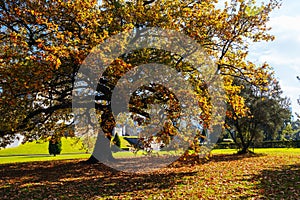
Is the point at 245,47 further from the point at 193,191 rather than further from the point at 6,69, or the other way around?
the point at 6,69

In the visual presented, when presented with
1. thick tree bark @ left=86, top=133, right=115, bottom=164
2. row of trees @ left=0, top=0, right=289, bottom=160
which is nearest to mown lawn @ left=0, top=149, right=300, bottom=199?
row of trees @ left=0, top=0, right=289, bottom=160

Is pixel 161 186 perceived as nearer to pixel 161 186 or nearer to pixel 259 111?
pixel 161 186

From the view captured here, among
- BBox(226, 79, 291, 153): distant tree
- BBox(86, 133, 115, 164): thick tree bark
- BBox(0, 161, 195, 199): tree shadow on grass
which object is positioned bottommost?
BBox(0, 161, 195, 199): tree shadow on grass

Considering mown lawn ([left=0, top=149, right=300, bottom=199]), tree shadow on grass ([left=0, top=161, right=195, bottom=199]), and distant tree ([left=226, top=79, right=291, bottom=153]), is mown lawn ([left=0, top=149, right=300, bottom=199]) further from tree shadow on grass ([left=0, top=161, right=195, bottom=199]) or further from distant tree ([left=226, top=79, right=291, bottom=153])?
distant tree ([left=226, top=79, right=291, bottom=153])

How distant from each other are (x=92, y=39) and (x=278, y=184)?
350 inches


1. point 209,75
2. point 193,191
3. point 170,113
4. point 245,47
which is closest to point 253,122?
point 245,47

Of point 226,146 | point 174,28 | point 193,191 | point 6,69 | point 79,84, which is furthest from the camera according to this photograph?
point 226,146

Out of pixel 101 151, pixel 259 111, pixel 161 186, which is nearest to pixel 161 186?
pixel 161 186

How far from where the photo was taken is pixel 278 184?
10430mm

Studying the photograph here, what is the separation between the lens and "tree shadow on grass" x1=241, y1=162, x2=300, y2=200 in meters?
8.80

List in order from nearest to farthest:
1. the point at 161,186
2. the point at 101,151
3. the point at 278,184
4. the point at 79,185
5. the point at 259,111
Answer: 1. the point at 161,186
2. the point at 278,184
3. the point at 79,185
4. the point at 101,151
5. the point at 259,111

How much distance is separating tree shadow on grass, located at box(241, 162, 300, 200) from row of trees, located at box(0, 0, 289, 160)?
3.44m

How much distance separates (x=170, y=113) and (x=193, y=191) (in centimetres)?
379

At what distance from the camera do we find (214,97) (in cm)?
1359
